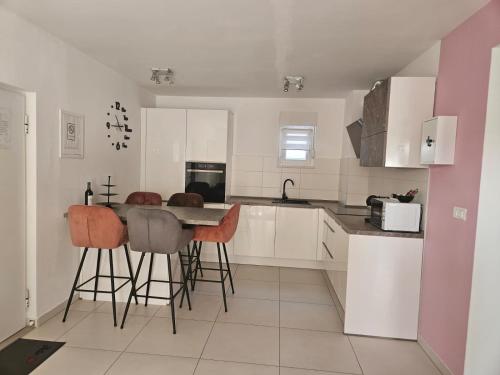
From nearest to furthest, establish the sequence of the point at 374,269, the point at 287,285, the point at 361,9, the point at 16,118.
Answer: the point at 361,9 < the point at 16,118 < the point at 374,269 < the point at 287,285

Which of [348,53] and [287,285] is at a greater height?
[348,53]

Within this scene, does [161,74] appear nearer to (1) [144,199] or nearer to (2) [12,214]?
(1) [144,199]

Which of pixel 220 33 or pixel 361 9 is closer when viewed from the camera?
pixel 361 9

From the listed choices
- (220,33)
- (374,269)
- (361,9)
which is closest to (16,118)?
(220,33)

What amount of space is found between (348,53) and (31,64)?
2547 mm

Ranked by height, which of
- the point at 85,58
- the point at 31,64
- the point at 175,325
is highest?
the point at 85,58

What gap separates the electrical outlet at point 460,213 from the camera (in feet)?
7.03

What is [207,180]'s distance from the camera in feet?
14.8

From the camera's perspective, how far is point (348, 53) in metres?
2.92

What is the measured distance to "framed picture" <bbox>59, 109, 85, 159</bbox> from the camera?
290 centimetres

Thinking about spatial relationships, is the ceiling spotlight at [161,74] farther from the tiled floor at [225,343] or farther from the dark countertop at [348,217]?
the tiled floor at [225,343]

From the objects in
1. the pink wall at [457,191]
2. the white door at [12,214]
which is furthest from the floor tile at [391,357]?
the white door at [12,214]

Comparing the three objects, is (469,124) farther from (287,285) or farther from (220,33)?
(287,285)

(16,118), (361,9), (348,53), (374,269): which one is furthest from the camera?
(348,53)
